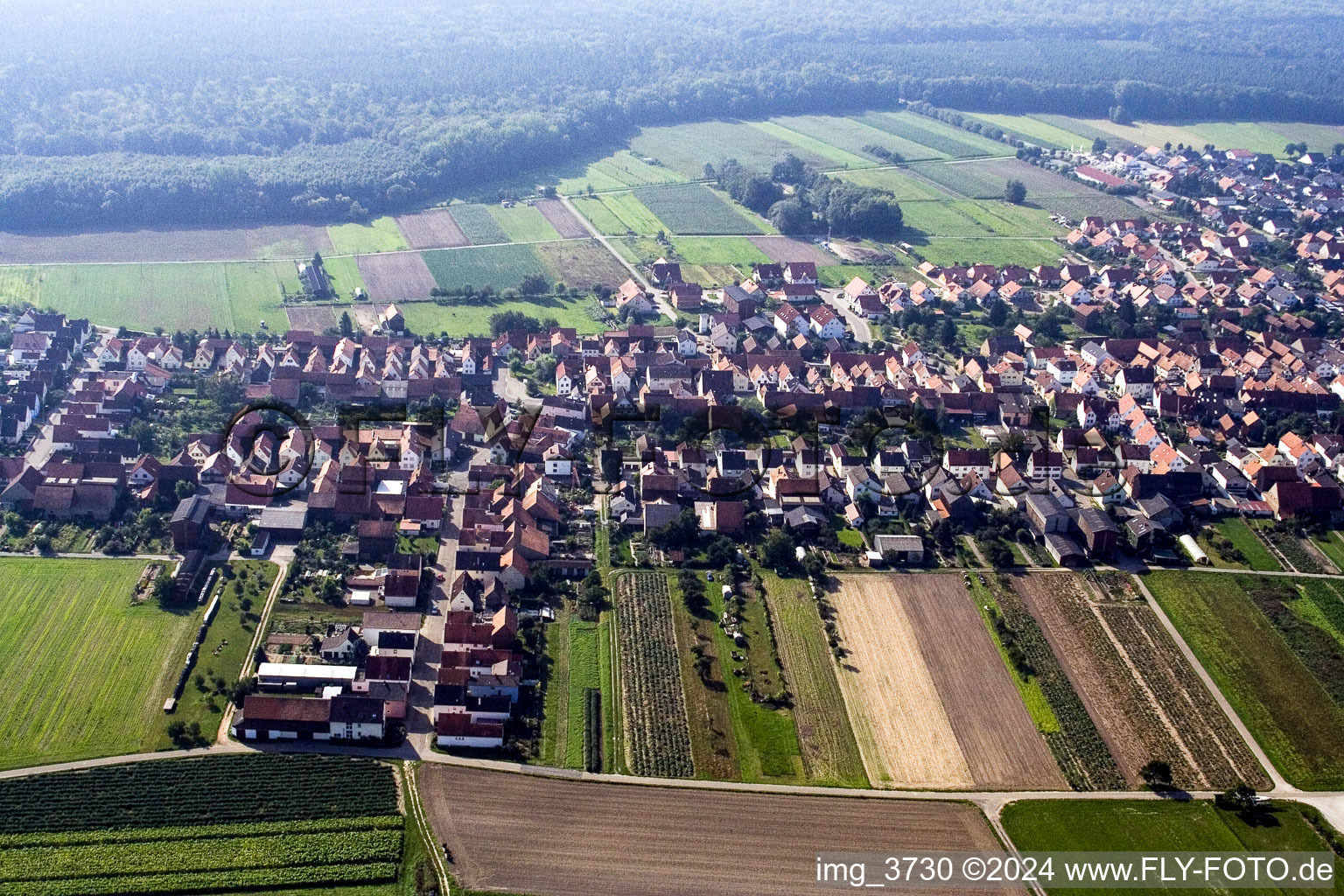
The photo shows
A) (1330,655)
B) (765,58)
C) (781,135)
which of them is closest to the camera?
(1330,655)

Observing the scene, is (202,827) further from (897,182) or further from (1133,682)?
(897,182)

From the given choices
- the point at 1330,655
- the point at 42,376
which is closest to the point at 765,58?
the point at 42,376

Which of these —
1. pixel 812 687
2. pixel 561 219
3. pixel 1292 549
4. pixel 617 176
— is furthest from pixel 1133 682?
pixel 617 176

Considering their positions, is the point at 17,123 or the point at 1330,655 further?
the point at 17,123

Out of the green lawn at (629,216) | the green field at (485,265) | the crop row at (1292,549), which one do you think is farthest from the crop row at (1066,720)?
the green lawn at (629,216)

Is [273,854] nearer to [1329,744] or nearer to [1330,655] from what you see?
[1329,744]

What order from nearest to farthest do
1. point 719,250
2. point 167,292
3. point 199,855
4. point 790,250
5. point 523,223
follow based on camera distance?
point 199,855 → point 167,292 → point 719,250 → point 790,250 → point 523,223
